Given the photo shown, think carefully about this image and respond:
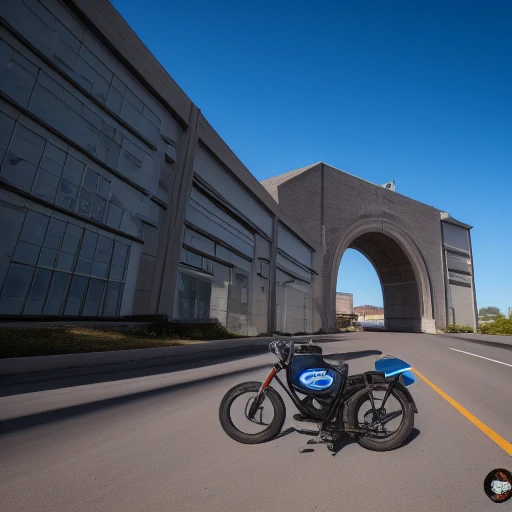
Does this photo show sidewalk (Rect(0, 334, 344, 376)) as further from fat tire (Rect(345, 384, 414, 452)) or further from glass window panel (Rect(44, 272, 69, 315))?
glass window panel (Rect(44, 272, 69, 315))

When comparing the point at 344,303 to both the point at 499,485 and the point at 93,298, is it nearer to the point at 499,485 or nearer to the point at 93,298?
the point at 93,298

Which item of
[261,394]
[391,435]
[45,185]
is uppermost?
[45,185]

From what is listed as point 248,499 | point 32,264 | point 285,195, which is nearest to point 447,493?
point 248,499

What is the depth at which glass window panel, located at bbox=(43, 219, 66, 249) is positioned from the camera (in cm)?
995

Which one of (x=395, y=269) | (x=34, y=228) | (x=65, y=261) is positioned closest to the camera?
(x=34, y=228)

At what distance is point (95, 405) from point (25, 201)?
7.52 metres

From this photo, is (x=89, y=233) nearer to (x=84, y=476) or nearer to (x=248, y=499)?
(x=84, y=476)

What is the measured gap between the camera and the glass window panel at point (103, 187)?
Answer: 11766mm

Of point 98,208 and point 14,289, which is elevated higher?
point 98,208

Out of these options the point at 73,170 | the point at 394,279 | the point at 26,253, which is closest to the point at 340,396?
the point at 26,253

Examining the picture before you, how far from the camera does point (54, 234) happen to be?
33.2 ft

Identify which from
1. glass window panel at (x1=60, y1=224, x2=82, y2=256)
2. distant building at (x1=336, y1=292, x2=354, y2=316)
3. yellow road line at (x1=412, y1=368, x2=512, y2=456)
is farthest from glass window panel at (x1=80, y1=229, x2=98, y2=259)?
distant building at (x1=336, y1=292, x2=354, y2=316)

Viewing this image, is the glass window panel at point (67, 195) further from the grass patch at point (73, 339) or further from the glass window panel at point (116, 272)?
the grass patch at point (73, 339)

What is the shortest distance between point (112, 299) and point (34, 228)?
360 centimetres
